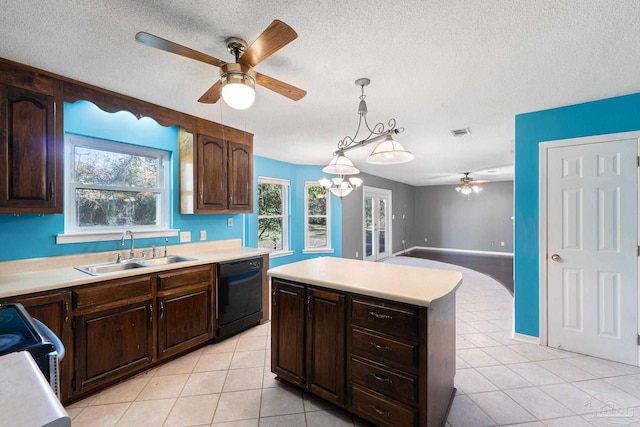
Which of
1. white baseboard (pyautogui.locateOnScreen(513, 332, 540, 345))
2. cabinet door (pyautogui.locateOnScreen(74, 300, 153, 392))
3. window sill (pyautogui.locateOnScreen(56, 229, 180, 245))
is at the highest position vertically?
window sill (pyautogui.locateOnScreen(56, 229, 180, 245))

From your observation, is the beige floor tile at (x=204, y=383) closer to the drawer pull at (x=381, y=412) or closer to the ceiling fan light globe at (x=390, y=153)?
the drawer pull at (x=381, y=412)

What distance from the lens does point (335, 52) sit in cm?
185

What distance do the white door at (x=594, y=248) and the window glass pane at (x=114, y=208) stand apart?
4226 millimetres

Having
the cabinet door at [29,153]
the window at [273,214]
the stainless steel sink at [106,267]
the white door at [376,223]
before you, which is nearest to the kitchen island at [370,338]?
the stainless steel sink at [106,267]

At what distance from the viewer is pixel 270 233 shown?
5.29 m

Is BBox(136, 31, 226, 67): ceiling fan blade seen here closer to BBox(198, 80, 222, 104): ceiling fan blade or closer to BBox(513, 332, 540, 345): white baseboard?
BBox(198, 80, 222, 104): ceiling fan blade

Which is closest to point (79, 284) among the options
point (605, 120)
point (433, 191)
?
point (605, 120)

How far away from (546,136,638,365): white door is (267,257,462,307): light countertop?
1595mm

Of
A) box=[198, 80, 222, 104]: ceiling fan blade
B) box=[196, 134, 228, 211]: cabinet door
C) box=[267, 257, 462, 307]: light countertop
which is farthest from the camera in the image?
box=[196, 134, 228, 211]: cabinet door

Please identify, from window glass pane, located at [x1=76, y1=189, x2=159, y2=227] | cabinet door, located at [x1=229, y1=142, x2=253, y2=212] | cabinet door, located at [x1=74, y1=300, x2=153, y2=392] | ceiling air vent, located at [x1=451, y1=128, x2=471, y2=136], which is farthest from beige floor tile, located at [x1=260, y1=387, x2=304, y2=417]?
ceiling air vent, located at [x1=451, y1=128, x2=471, y2=136]

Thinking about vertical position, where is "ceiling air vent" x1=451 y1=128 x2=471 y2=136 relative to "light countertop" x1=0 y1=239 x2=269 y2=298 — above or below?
above

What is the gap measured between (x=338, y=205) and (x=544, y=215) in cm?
382

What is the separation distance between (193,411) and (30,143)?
2257mm

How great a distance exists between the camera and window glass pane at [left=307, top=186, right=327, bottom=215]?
599 centimetres
